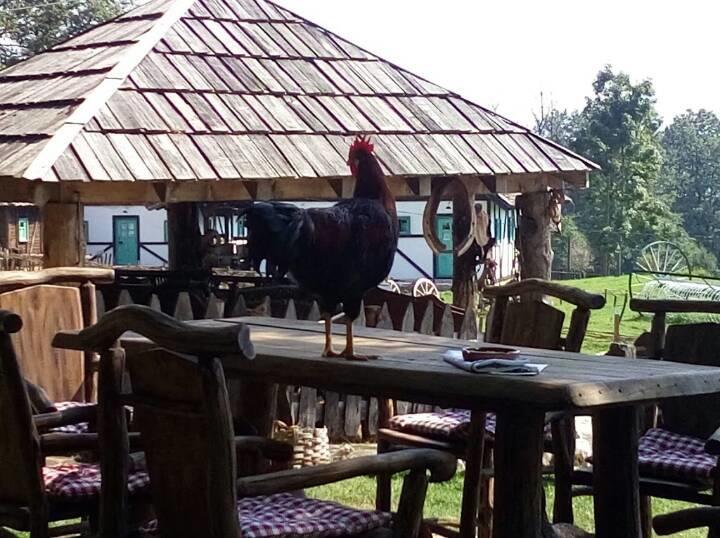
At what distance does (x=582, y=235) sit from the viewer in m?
32.9

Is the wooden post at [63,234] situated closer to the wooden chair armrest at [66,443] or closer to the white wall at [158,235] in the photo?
the wooden chair armrest at [66,443]

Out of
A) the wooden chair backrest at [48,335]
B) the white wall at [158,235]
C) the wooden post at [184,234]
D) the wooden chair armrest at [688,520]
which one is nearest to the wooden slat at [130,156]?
the wooden chair backrest at [48,335]

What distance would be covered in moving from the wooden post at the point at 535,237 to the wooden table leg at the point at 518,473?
22.0ft

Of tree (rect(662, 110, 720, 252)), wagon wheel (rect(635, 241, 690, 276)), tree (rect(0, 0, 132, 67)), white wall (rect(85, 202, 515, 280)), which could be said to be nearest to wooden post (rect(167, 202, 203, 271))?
wagon wheel (rect(635, 241, 690, 276))

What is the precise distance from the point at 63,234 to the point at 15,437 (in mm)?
4368

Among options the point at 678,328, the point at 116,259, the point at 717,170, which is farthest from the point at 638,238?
the point at 678,328

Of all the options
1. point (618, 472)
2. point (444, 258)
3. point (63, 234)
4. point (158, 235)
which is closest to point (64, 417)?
point (618, 472)

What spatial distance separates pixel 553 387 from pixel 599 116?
1200 inches

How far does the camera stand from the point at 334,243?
350 cm

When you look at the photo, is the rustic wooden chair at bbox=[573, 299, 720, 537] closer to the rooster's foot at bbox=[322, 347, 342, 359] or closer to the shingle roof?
the rooster's foot at bbox=[322, 347, 342, 359]

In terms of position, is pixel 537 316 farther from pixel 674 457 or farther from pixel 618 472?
pixel 618 472

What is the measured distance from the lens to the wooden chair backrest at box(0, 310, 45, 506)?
3389mm

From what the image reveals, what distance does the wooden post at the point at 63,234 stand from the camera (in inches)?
301

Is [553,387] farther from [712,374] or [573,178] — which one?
[573,178]
